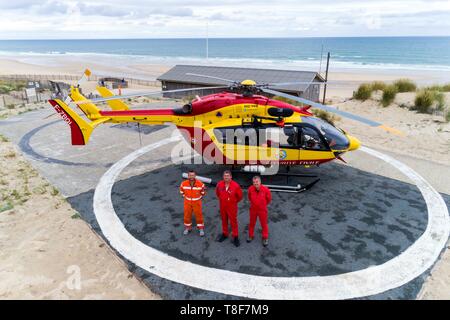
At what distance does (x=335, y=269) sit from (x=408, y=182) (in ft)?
19.4

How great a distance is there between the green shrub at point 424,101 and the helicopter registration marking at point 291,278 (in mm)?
13686

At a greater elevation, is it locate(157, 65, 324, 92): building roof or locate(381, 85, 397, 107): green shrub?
locate(157, 65, 324, 92): building roof

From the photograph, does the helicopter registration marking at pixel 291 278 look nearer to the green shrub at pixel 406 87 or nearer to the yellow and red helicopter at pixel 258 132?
the yellow and red helicopter at pixel 258 132

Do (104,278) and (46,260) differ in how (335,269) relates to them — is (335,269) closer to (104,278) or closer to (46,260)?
(104,278)

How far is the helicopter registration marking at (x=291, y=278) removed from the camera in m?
5.97

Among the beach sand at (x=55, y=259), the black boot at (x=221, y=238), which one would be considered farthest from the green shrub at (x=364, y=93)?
the black boot at (x=221, y=238)

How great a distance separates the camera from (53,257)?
273 inches

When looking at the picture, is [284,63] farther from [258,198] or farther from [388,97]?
[258,198]

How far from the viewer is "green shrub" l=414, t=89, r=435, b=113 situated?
19094mm

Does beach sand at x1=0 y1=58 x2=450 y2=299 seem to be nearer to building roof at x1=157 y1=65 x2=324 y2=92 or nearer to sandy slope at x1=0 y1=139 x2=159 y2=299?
sandy slope at x1=0 y1=139 x2=159 y2=299

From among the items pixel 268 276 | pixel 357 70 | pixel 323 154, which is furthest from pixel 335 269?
pixel 357 70

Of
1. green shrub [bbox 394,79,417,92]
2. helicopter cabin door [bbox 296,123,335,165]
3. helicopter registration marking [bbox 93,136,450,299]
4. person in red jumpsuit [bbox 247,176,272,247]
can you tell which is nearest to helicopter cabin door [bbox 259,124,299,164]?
helicopter cabin door [bbox 296,123,335,165]

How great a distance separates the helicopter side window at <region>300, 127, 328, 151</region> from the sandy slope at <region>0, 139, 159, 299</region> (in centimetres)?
633

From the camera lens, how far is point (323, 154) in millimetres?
9867
